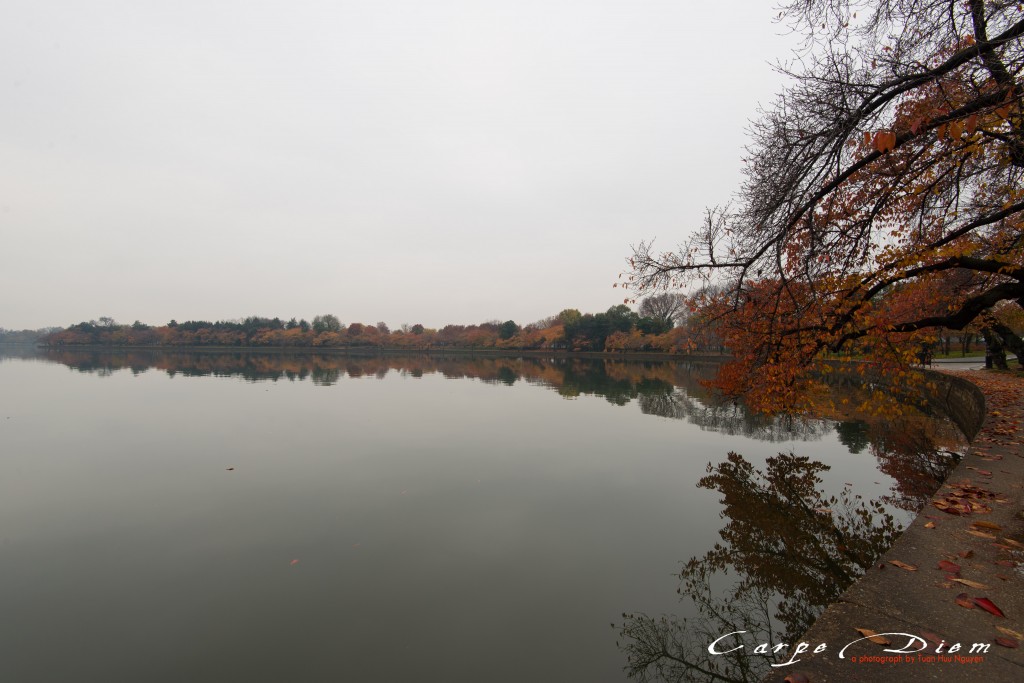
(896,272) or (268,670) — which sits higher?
(896,272)

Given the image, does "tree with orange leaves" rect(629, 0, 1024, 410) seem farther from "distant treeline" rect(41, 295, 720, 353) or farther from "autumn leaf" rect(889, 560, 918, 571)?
"distant treeline" rect(41, 295, 720, 353)

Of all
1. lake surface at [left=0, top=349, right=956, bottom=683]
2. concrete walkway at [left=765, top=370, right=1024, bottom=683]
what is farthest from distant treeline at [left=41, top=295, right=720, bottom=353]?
concrete walkway at [left=765, top=370, right=1024, bottom=683]

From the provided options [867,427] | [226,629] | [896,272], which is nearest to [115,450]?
[226,629]

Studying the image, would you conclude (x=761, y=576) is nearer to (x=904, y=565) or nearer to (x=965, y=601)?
(x=904, y=565)

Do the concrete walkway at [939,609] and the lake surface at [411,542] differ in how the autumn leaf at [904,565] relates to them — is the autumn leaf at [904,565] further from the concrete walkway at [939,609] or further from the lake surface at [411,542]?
the lake surface at [411,542]

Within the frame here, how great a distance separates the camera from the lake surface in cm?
475

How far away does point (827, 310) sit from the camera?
838cm

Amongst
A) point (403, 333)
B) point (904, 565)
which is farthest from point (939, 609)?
point (403, 333)

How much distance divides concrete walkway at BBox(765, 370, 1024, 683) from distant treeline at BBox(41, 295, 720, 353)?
82.3 m

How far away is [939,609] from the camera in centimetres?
342

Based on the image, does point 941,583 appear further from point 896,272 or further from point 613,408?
point 613,408

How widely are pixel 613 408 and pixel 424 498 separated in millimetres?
13854

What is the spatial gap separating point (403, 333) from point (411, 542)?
445 ft

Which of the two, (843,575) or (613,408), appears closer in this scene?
(843,575)
